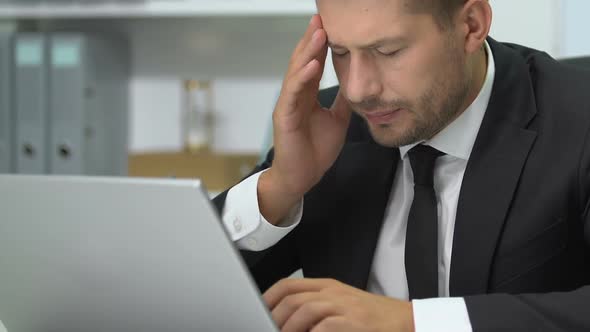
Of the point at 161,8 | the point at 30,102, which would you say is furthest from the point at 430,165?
the point at 30,102

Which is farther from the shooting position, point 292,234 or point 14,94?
point 14,94

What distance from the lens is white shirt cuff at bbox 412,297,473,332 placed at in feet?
2.62

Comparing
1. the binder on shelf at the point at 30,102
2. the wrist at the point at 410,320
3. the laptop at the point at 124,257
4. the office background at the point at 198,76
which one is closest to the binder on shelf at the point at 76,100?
the binder on shelf at the point at 30,102

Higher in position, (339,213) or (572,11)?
(572,11)

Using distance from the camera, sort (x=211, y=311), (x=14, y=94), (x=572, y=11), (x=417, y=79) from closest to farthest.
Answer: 1. (x=211, y=311)
2. (x=417, y=79)
3. (x=572, y=11)
4. (x=14, y=94)

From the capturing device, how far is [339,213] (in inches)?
47.4

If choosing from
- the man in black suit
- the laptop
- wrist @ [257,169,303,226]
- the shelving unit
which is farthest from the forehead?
the shelving unit

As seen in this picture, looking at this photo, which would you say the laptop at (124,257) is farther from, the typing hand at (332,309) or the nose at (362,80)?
the nose at (362,80)

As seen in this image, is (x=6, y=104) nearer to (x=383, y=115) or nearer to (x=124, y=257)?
(x=383, y=115)

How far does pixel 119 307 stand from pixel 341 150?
58 cm

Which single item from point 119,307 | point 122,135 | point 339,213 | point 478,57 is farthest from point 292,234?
point 122,135

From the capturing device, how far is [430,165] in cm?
111

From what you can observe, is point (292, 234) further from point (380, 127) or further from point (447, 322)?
point (447, 322)

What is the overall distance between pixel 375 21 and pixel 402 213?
31 centimetres
